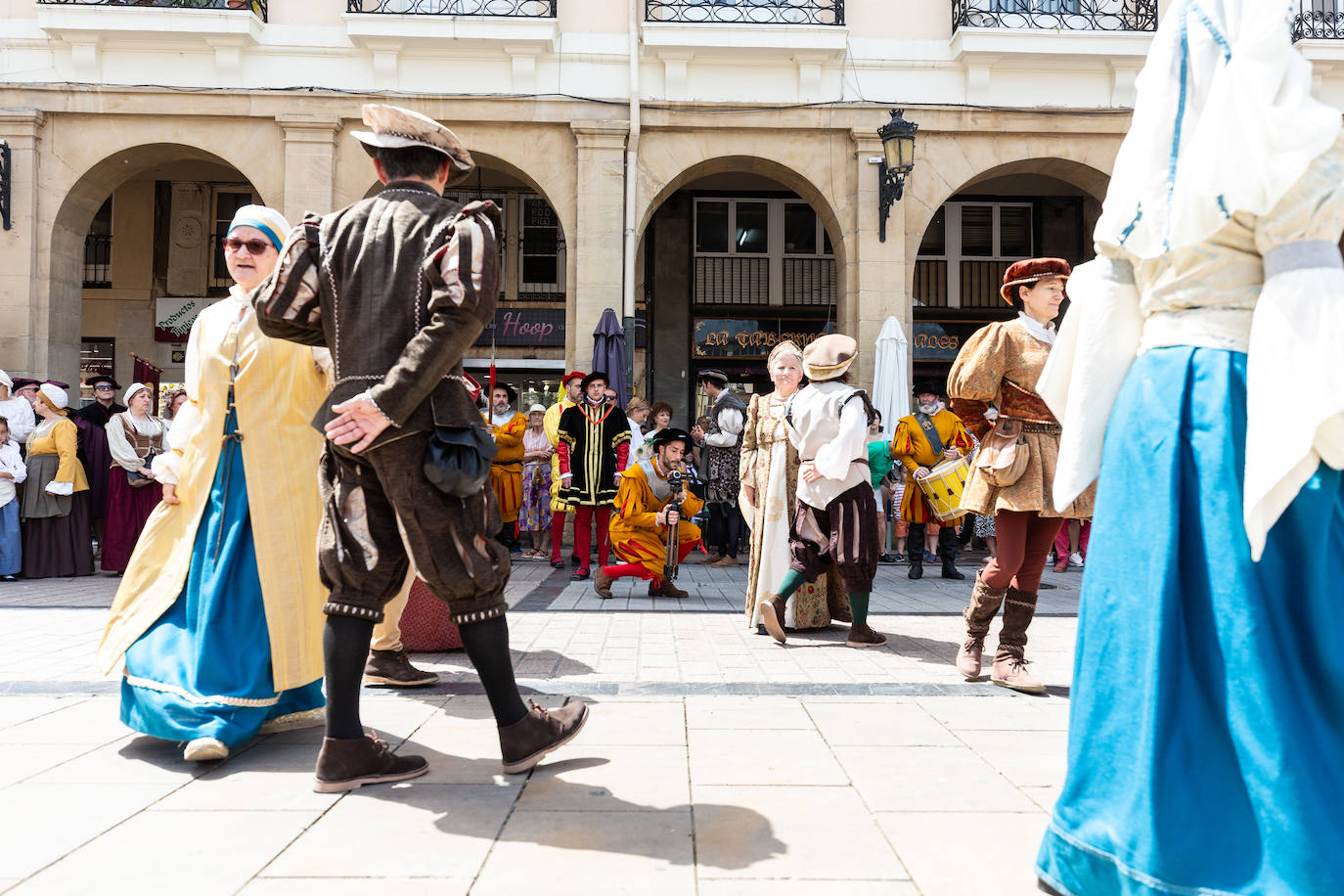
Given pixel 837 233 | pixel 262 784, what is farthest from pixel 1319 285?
pixel 837 233

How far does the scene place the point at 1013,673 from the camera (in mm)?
4539

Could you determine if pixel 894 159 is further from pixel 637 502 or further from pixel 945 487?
pixel 637 502

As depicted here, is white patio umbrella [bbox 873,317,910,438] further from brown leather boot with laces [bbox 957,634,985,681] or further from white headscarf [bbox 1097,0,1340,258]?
white headscarf [bbox 1097,0,1340,258]

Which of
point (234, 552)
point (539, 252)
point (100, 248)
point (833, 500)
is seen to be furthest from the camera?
point (539, 252)

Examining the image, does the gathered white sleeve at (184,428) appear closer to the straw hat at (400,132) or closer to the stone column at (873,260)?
the straw hat at (400,132)

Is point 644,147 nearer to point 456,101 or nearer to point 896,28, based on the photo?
Answer: point 456,101

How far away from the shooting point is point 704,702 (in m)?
4.18

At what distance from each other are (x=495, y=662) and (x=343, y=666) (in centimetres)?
45

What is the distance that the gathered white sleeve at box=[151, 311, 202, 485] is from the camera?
11.8ft

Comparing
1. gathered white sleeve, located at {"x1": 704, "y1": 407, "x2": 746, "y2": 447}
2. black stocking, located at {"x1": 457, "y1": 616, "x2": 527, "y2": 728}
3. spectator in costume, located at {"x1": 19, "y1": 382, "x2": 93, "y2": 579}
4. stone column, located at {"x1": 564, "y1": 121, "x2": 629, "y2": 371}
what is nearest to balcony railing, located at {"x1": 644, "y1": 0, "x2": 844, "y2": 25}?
stone column, located at {"x1": 564, "y1": 121, "x2": 629, "y2": 371}

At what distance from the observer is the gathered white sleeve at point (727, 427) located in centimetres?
1138

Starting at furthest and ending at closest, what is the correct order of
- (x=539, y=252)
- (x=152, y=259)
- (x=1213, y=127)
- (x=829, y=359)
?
(x=539, y=252) < (x=152, y=259) < (x=829, y=359) < (x=1213, y=127)

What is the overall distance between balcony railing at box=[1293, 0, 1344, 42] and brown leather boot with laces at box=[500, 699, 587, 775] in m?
14.5

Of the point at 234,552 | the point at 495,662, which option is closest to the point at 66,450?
the point at 234,552
